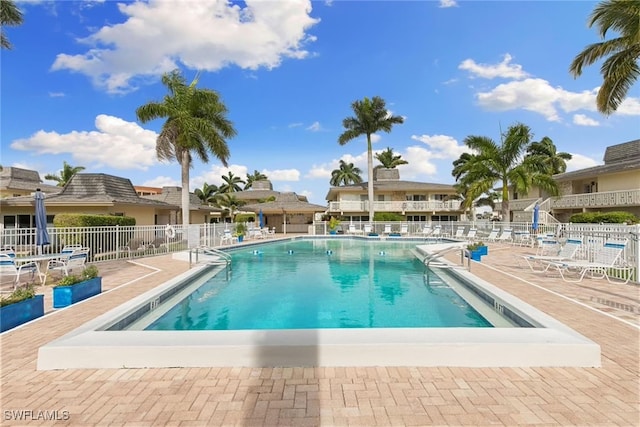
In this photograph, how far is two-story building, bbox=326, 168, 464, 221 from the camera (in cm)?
3688

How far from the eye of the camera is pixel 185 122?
2062cm

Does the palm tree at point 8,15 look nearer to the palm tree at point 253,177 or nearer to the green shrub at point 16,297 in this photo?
the green shrub at point 16,297

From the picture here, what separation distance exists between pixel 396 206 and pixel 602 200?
690 inches

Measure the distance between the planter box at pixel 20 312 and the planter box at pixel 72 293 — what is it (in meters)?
0.53

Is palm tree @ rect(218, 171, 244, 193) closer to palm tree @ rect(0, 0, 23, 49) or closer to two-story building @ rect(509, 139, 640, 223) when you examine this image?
two-story building @ rect(509, 139, 640, 223)

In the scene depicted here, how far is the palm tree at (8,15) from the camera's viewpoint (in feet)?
46.0

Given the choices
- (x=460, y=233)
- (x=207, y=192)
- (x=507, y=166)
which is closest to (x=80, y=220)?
(x=460, y=233)

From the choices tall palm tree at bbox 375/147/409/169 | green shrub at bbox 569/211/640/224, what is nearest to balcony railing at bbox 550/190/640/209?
green shrub at bbox 569/211/640/224

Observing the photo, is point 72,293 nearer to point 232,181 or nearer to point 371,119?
point 371,119

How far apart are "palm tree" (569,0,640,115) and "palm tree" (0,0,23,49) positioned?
930 inches

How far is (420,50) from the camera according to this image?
1711 centimetres

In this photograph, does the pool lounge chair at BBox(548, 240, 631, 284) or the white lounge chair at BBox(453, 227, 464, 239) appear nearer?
the pool lounge chair at BBox(548, 240, 631, 284)

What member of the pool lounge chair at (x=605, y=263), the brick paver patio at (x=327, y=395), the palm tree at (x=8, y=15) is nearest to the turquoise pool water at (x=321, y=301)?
the brick paver patio at (x=327, y=395)

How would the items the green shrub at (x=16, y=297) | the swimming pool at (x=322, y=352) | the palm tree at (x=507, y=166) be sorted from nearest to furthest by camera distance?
1. the swimming pool at (x=322, y=352)
2. the green shrub at (x=16, y=297)
3. the palm tree at (x=507, y=166)
